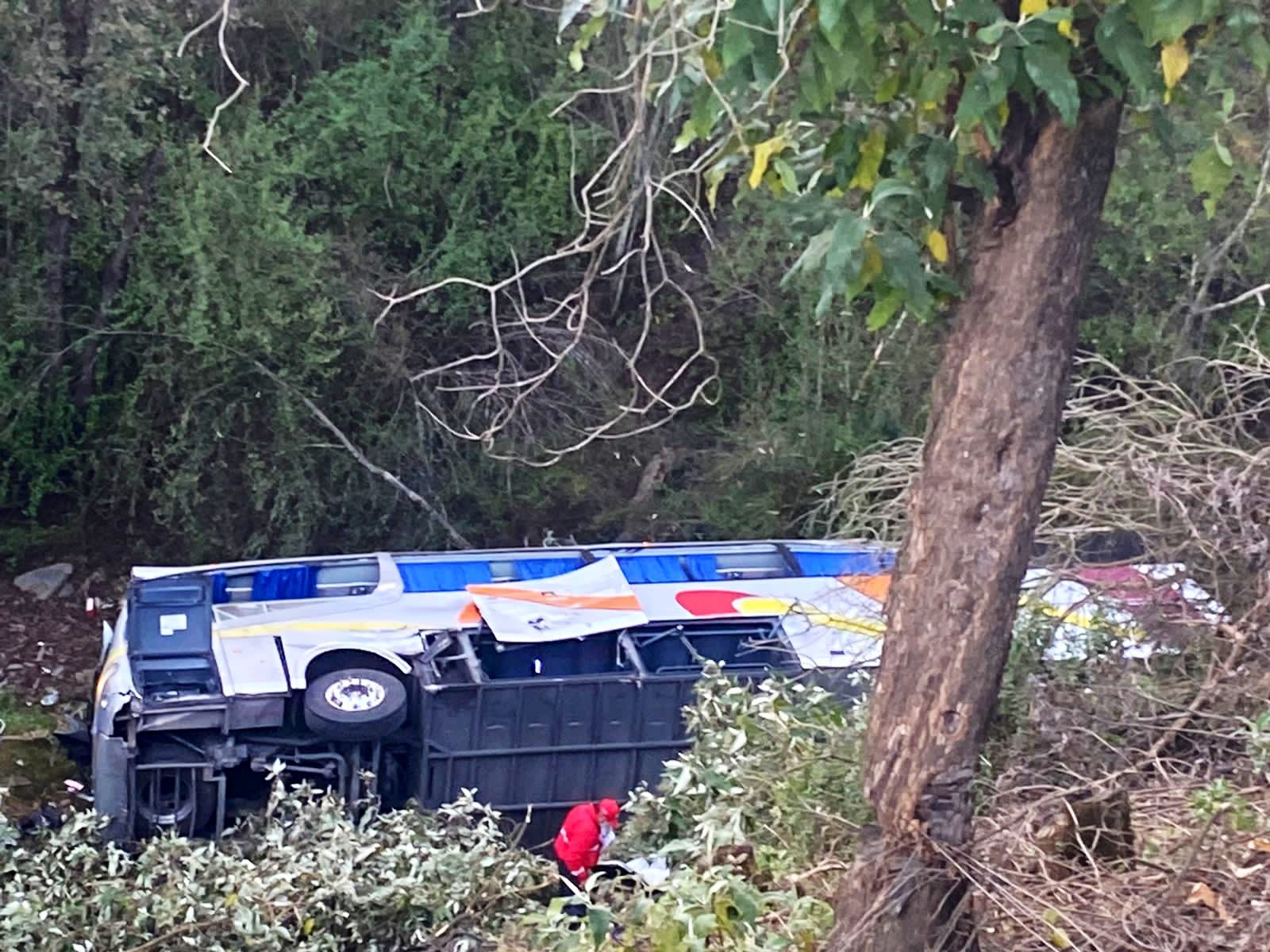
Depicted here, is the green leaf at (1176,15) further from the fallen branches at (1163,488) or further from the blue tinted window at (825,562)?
the blue tinted window at (825,562)

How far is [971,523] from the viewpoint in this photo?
2.77m

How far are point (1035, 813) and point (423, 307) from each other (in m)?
8.30

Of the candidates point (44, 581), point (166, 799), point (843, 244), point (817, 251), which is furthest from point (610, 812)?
point (44, 581)

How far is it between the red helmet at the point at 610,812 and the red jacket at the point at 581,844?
0.18 feet

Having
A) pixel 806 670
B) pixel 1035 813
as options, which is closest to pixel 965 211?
pixel 1035 813

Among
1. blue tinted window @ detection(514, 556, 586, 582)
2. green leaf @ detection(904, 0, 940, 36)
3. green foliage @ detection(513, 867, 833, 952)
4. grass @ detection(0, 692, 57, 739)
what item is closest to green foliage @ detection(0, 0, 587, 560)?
grass @ detection(0, 692, 57, 739)

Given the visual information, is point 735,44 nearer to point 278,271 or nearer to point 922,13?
point 922,13

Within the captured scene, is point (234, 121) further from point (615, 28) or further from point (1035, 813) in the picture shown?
point (1035, 813)

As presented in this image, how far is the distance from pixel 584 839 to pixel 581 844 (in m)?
0.03

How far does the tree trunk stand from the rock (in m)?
9.66

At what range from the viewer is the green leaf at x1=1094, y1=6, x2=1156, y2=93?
242 cm

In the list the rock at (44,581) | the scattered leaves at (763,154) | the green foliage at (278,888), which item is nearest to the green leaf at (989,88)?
the scattered leaves at (763,154)

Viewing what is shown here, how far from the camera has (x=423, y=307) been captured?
11.1 m

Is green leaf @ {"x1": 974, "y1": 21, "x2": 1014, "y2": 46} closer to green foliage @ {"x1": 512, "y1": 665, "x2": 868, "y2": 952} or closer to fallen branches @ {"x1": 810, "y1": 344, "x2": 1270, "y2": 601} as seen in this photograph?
green foliage @ {"x1": 512, "y1": 665, "x2": 868, "y2": 952}
